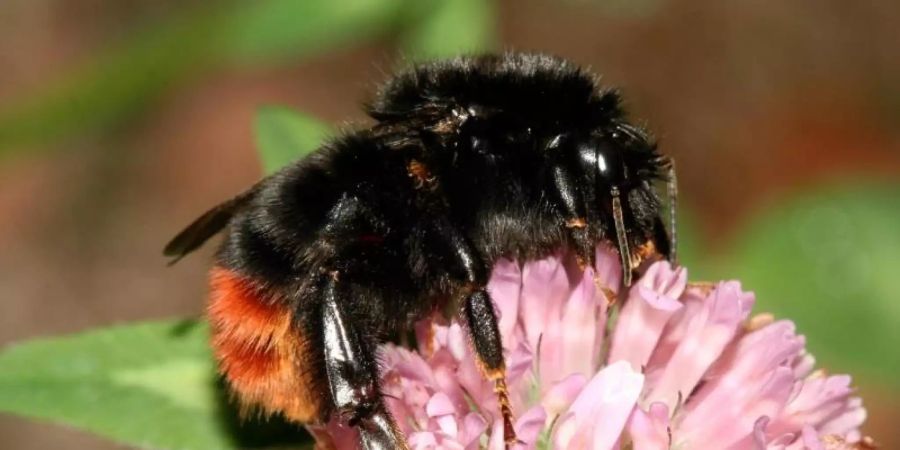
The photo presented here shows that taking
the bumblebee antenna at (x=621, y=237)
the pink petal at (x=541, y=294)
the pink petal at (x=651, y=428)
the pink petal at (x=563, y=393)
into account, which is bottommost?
the pink petal at (x=651, y=428)

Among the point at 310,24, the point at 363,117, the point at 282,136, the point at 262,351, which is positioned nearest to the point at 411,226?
the point at 262,351

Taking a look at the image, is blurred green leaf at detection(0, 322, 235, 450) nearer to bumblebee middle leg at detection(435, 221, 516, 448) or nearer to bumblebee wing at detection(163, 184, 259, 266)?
→ bumblebee wing at detection(163, 184, 259, 266)

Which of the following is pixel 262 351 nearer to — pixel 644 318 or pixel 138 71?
pixel 644 318

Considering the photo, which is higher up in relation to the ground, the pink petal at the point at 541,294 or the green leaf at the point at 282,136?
the green leaf at the point at 282,136

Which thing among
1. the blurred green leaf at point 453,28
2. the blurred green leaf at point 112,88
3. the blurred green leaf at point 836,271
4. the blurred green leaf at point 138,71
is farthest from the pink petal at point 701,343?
the blurred green leaf at point 112,88

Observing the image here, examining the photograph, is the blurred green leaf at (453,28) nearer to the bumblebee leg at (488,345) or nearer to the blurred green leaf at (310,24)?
the blurred green leaf at (310,24)

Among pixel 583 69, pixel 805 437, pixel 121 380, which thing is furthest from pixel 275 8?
pixel 805 437
